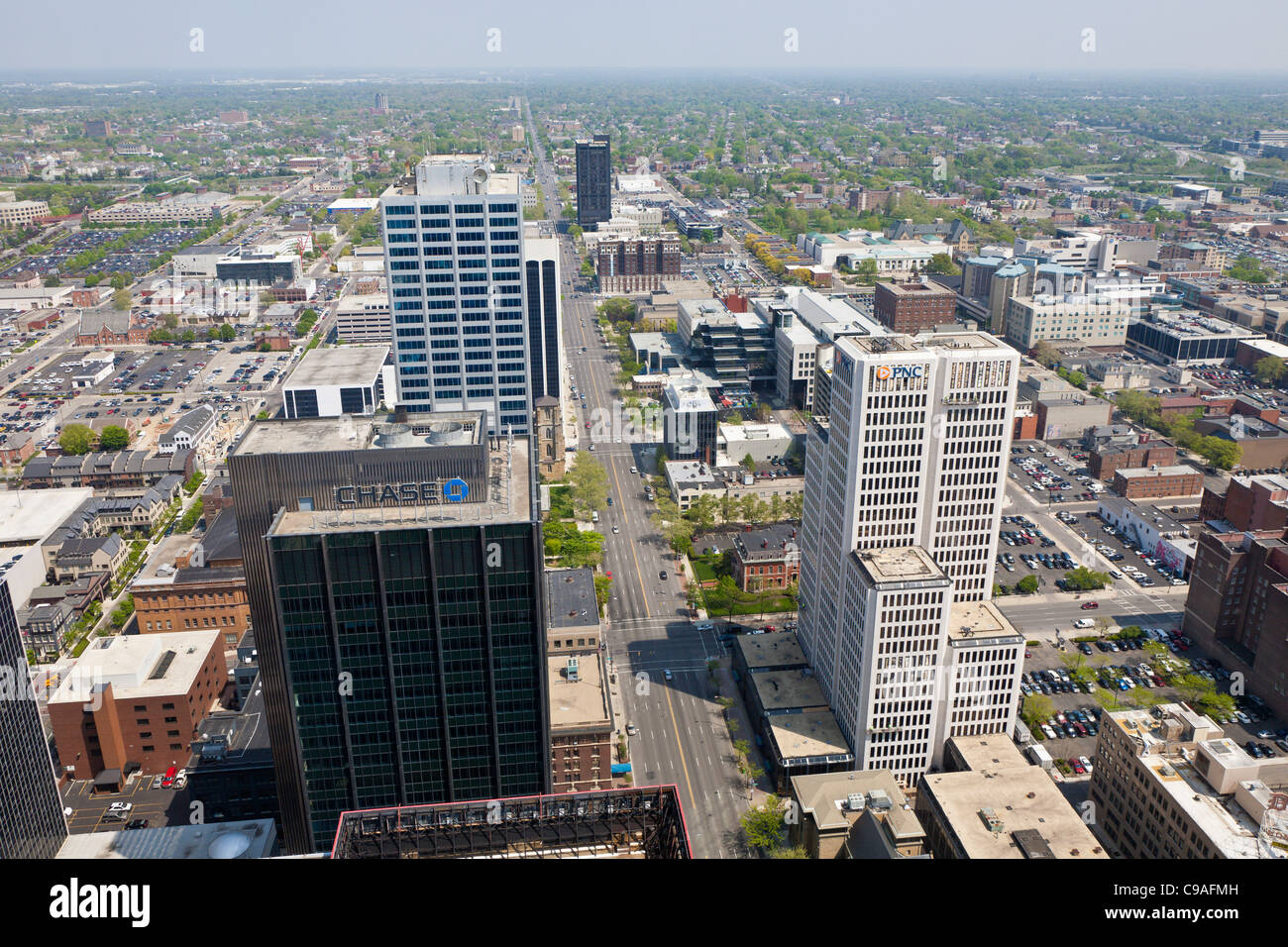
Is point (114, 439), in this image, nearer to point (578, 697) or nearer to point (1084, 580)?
point (578, 697)

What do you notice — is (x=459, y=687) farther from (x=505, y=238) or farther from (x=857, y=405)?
(x=505, y=238)

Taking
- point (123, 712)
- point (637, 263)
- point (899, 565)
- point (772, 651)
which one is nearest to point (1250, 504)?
point (899, 565)

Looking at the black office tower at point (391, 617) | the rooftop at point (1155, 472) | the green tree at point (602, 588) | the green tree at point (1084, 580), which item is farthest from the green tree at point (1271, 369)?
the black office tower at point (391, 617)

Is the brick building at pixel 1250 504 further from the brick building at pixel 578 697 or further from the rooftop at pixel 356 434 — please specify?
the rooftop at pixel 356 434
